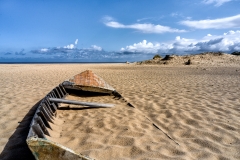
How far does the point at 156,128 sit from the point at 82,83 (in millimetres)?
3189

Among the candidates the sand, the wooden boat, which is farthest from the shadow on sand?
the wooden boat

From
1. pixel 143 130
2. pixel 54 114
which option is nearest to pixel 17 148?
pixel 54 114

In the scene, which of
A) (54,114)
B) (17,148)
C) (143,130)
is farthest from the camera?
(54,114)

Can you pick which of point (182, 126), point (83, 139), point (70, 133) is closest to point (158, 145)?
point (182, 126)

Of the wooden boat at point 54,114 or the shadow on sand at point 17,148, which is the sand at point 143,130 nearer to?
the shadow on sand at point 17,148

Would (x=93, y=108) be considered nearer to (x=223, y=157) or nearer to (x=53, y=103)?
(x=53, y=103)

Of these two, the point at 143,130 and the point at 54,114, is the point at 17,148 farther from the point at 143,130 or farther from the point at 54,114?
the point at 143,130

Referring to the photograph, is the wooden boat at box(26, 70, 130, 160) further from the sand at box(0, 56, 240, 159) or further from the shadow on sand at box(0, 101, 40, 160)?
the shadow on sand at box(0, 101, 40, 160)

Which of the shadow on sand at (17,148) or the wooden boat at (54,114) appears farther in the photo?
the shadow on sand at (17,148)

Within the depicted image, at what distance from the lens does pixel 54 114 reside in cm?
435

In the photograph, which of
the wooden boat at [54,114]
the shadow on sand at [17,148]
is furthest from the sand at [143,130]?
the wooden boat at [54,114]

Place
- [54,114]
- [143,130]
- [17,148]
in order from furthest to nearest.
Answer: [54,114], [143,130], [17,148]

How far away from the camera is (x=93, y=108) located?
16.7 ft

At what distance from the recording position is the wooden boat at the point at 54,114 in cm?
202
